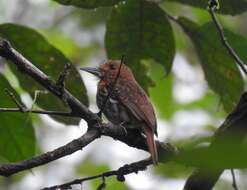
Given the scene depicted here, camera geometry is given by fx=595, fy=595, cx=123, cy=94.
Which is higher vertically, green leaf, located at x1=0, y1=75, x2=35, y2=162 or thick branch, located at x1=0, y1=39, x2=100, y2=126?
green leaf, located at x1=0, y1=75, x2=35, y2=162

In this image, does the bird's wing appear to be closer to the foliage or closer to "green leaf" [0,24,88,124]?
the foliage

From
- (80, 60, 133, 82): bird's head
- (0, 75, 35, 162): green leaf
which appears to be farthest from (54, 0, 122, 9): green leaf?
(80, 60, 133, 82): bird's head

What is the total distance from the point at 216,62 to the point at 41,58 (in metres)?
0.75

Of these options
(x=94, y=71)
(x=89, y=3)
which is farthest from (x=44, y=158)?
(x=94, y=71)

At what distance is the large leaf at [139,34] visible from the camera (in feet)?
7.89

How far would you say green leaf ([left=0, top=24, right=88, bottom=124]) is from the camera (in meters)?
2.20

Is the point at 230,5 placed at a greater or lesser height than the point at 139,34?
lesser

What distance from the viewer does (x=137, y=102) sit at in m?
2.90

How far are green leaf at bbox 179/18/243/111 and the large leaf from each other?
0.35 ft

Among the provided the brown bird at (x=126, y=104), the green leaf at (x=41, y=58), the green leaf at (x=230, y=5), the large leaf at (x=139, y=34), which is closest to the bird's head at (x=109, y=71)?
the brown bird at (x=126, y=104)

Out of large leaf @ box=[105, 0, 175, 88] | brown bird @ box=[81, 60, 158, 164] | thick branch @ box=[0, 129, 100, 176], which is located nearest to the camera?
thick branch @ box=[0, 129, 100, 176]

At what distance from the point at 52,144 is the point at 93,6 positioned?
16.9ft

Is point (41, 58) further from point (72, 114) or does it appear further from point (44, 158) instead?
point (44, 158)

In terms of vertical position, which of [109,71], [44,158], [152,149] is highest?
[109,71]
